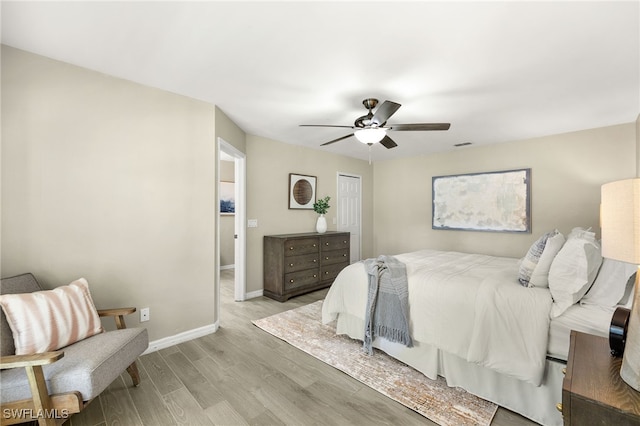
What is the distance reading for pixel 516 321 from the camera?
1.78 m

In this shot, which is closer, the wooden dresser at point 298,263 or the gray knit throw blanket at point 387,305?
the gray knit throw blanket at point 387,305

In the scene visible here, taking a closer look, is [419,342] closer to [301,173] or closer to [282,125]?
[282,125]

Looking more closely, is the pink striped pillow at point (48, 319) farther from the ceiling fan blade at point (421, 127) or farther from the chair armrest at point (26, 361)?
the ceiling fan blade at point (421, 127)

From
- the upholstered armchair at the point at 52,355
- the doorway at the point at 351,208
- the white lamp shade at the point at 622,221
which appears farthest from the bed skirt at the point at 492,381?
the doorway at the point at 351,208

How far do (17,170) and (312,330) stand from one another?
9.27 ft

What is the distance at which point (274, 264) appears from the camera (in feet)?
13.2

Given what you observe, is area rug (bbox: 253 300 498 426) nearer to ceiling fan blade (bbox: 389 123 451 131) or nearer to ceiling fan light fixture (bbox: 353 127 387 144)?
ceiling fan light fixture (bbox: 353 127 387 144)

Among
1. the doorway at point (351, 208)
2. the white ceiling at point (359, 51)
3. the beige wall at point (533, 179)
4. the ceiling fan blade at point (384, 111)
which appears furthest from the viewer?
the doorway at point (351, 208)

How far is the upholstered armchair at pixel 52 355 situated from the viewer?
1.34 metres

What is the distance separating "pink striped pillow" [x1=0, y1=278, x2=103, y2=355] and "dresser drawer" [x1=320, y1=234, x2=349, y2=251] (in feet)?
9.99

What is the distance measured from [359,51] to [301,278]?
123 inches

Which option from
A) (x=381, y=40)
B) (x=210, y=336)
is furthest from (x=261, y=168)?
(x=381, y=40)

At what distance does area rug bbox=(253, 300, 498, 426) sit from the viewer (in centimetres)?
178

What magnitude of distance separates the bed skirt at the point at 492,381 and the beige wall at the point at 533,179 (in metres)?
2.83
